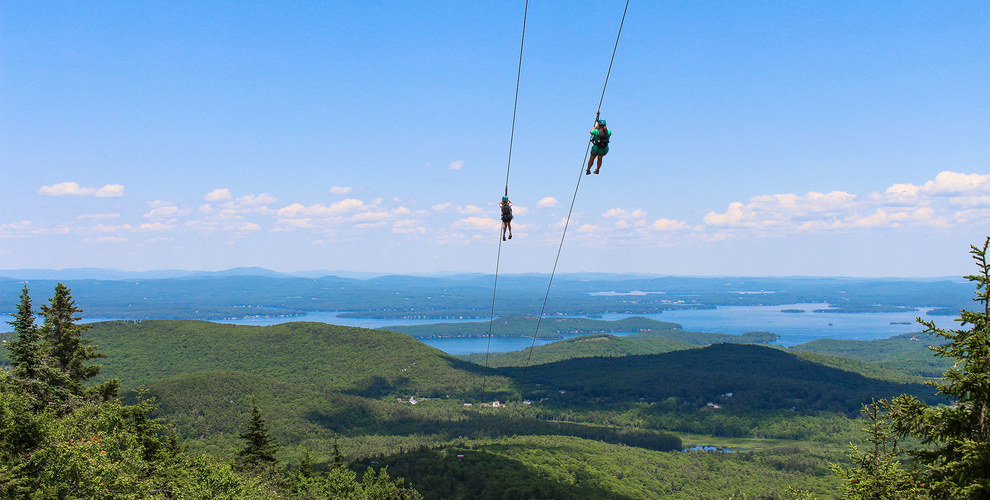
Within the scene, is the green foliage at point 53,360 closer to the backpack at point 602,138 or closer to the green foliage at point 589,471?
the backpack at point 602,138

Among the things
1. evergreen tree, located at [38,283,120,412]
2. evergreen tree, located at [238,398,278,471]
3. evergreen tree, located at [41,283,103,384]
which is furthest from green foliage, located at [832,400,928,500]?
evergreen tree, located at [238,398,278,471]

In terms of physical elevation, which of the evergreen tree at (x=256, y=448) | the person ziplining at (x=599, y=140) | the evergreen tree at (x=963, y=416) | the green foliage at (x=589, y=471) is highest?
the person ziplining at (x=599, y=140)

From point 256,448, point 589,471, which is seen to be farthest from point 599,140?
point 589,471

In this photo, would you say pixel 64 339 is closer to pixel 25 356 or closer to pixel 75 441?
pixel 25 356

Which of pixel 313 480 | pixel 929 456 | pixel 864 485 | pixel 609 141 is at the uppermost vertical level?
pixel 609 141

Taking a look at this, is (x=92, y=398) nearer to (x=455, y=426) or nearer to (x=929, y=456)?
(x=929, y=456)

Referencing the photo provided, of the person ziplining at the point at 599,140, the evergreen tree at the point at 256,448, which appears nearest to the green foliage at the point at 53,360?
the evergreen tree at the point at 256,448

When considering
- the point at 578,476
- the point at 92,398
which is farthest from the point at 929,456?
the point at 578,476

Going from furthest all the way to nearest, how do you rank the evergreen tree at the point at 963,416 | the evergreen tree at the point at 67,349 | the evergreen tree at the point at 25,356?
the evergreen tree at the point at 67,349, the evergreen tree at the point at 25,356, the evergreen tree at the point at 963,416

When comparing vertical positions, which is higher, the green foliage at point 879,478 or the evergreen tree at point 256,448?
the green foliage at point 879,478
